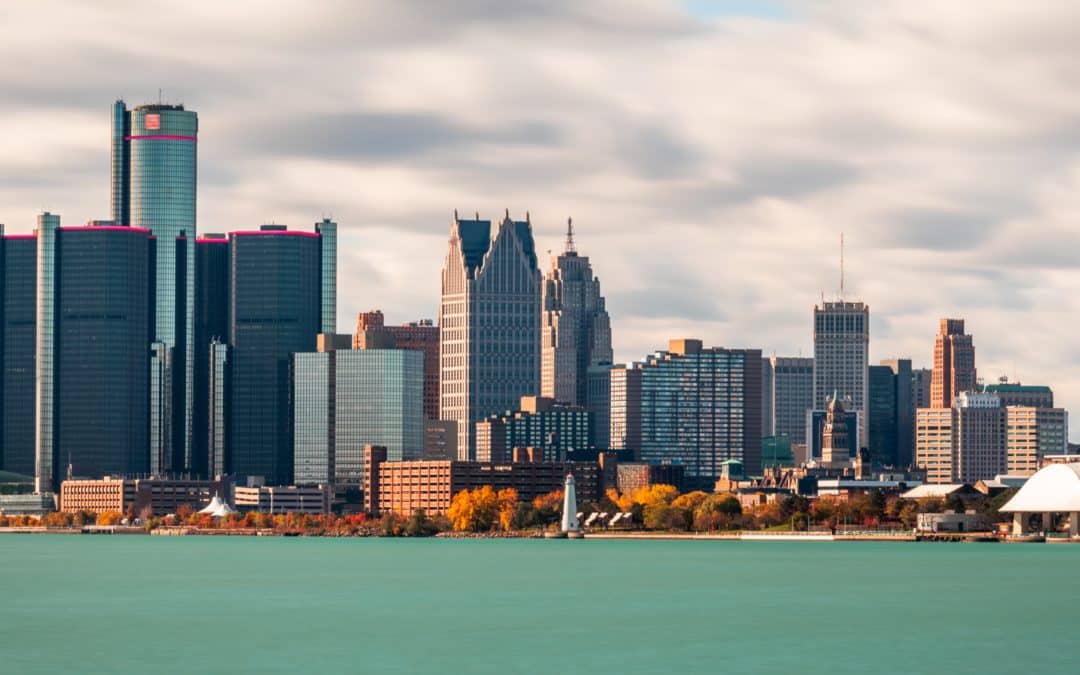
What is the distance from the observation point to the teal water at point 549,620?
99.9m

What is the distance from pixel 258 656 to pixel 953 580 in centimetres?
7153

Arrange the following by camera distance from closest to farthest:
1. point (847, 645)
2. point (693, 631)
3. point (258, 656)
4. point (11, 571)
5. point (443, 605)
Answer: point (258, 656) < point (847, 645) < point (693, 631) < point (443, 605) < point (11, 571)

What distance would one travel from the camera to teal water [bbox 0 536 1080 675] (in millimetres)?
99938

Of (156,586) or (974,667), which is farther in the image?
(156,586)

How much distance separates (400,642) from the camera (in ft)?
357

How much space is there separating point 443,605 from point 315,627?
60.7ft

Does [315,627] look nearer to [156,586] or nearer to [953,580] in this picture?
[156,586]

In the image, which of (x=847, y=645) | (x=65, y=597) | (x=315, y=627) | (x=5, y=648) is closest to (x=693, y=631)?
(x=847, y=645)

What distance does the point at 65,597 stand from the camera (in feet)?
471

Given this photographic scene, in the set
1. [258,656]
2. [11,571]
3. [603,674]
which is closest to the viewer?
[603,674]

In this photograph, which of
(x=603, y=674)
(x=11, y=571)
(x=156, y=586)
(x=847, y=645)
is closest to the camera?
(x=603, y=674)

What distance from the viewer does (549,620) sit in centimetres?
12244

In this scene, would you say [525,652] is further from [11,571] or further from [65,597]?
[11,571]

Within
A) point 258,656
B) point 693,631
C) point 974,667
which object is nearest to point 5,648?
point 258,656
